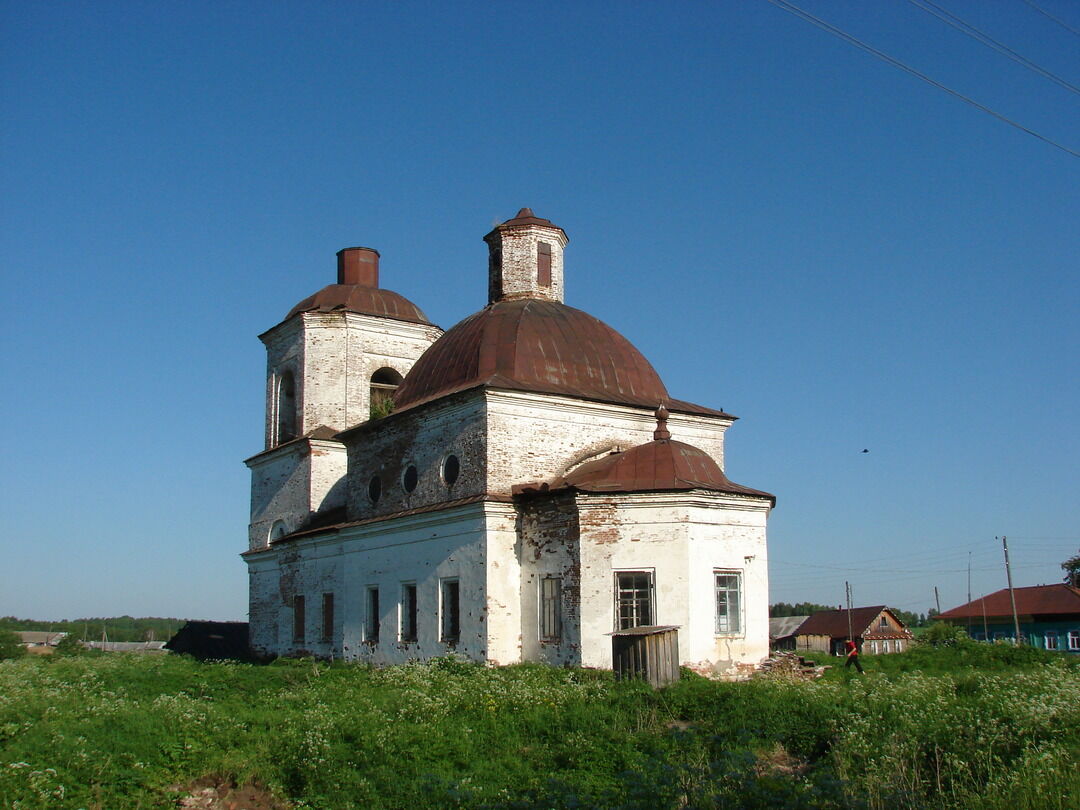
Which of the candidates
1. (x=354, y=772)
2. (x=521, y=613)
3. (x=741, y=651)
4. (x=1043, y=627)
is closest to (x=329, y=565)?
(x=521, y=613)

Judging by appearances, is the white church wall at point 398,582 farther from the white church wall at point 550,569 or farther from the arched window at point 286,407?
the arched window at point 286,407

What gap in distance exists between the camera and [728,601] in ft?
56.4

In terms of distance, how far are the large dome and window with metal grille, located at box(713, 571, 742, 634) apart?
14.2 ft

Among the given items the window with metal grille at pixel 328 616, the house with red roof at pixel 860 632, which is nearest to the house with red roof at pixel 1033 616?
the house with red roof at pixel 860 632

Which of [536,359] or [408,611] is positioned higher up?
[536,359]

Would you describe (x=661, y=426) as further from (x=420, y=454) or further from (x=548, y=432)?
(x=420, y=454)

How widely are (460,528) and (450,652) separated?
222 centimetres

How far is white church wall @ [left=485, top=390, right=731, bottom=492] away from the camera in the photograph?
61.6ft

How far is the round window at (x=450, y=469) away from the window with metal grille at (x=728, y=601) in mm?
5312

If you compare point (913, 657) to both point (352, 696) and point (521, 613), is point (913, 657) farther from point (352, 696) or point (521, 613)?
point (352, 696)

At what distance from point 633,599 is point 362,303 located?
41.9ft

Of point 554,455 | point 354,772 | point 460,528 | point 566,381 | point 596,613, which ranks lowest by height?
point 354,772

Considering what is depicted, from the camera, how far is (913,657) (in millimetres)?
19312

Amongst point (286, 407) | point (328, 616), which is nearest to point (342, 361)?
point (286, 407)
